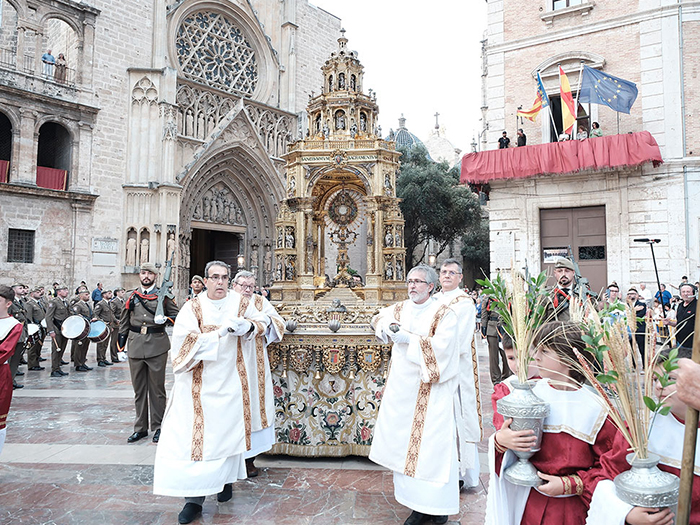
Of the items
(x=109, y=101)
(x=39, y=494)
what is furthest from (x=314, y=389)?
(x=109, y=101)

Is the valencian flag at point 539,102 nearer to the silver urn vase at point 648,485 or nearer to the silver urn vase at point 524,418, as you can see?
the silver urn vase at point 524,418

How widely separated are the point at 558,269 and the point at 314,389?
2860 millimetres

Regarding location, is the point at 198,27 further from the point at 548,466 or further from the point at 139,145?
the point at 548,466

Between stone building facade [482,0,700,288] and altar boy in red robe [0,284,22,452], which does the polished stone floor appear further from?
stone building facade [482,0,700,288]

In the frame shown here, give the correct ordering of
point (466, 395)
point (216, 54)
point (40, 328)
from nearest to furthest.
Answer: point (466, 395)
point (40, 328)
point (216, 54)

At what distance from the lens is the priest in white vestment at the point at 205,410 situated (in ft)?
12.2

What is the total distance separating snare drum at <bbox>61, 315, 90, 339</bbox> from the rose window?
14.3 meters

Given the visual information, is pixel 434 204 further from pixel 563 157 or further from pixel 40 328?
pixel 40 328

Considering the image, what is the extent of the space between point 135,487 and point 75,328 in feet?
20.7

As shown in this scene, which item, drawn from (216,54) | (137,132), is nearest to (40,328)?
(137,132)

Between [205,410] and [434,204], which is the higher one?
[434,204]

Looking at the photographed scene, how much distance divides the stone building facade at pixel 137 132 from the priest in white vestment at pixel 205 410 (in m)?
13.0

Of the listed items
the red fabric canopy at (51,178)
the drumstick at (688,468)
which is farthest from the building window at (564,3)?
the red fabric canopy at (51,178)

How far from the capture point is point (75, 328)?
31.7 feet
